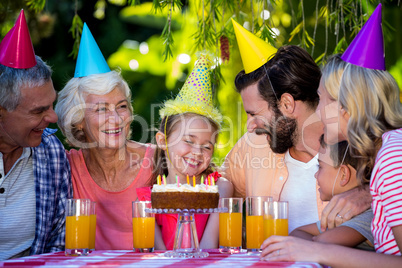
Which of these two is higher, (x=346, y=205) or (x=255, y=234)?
(x=346, y=205)

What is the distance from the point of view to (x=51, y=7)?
29.2 feet

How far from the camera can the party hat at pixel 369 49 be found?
2.08 m

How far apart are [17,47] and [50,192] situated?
2.57 ft

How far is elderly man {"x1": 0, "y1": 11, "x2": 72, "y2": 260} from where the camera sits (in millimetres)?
2699

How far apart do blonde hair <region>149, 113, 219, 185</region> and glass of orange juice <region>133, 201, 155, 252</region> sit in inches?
32.2

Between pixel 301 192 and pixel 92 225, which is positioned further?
pixel 301 192

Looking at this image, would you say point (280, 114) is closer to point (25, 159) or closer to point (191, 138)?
point (191, 138)

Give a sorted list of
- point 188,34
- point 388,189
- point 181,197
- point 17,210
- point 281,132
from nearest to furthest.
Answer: point 388,189 → point 181,197 → point 17,210 → point 281,132 → point 188,34

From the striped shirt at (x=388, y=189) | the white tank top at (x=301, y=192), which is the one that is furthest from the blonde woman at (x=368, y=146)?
the white tank top at (x=301, y=192)

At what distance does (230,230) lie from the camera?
2277 millimetres

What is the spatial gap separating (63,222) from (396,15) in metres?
3.52

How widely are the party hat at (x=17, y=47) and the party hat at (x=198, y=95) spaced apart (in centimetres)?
86

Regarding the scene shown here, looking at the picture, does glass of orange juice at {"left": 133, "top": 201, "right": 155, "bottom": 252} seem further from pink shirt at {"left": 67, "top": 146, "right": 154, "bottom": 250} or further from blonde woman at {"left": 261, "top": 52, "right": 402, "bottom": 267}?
pink shirt at {"left": 67, "top": 146, "right": 154, "bottom": 250}

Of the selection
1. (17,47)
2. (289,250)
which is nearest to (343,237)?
(289,250)
